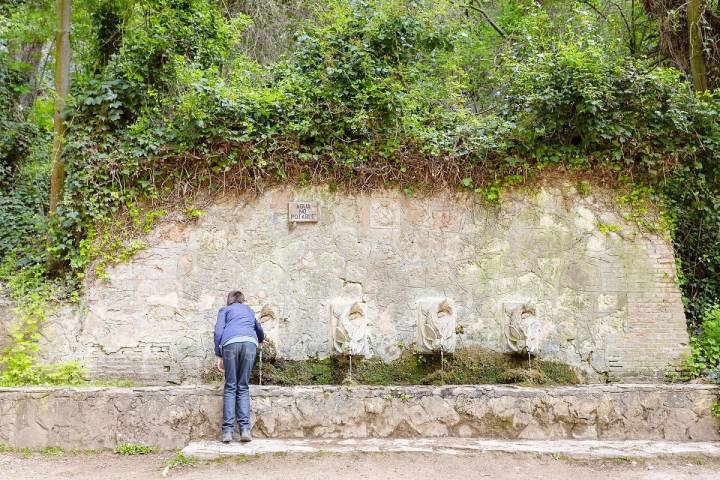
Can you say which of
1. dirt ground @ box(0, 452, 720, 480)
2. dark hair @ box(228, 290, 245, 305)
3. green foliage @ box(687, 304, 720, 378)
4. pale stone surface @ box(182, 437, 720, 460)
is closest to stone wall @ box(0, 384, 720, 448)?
pale stone surface @ box(182, 437, 720, 460)

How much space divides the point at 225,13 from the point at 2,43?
3486 millimetres

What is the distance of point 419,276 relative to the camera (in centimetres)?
733

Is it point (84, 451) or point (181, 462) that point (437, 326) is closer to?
point (181, 462)

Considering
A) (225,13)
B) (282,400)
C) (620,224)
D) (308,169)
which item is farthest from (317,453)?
(225,13)

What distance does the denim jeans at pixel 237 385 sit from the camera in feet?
17.9

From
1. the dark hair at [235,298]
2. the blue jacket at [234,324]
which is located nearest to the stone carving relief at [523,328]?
the blue jacket at [234,324]

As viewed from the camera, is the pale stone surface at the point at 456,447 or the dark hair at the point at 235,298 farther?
the dark hair at the point at 235,298

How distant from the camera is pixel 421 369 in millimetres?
7016

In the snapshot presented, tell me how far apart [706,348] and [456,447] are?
3748 millimetres

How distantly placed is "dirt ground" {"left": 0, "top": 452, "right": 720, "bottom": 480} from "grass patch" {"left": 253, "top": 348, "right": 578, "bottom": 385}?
5.16 feet

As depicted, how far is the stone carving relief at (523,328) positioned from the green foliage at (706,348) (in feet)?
6.10

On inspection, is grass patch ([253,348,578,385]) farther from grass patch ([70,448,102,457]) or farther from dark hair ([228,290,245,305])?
grass patch ([70,448,102,457])

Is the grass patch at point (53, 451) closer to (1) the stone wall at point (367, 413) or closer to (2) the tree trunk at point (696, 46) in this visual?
(1) the stone wall at point (367, 413)

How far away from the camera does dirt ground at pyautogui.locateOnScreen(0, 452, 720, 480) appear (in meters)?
4.86
